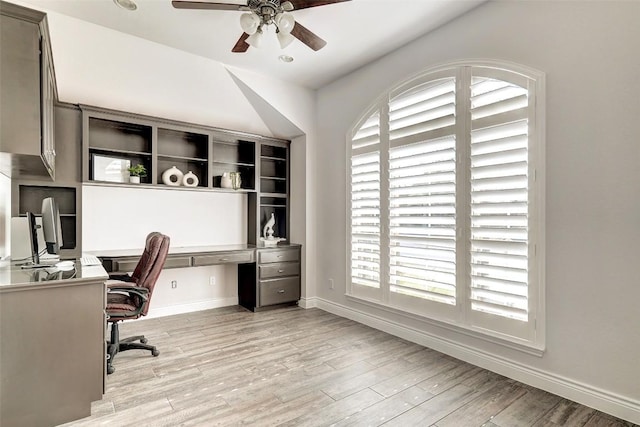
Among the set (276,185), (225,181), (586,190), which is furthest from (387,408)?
(276,185)

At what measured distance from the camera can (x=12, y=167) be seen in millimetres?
2553

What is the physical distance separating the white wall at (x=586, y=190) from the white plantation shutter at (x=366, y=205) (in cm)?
134

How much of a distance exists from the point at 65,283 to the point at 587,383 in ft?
11.5

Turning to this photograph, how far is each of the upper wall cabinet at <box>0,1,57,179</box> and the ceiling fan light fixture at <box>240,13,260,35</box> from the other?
123 centimetres

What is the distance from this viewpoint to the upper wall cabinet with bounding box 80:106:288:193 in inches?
145

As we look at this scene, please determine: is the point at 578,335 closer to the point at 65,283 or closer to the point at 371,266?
the point at 371,266

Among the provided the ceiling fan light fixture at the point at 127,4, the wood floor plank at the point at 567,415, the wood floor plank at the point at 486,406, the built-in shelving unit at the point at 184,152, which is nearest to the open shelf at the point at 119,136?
the built-in shelving unit at the point at 184,152

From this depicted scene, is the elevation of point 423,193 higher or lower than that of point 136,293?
higher

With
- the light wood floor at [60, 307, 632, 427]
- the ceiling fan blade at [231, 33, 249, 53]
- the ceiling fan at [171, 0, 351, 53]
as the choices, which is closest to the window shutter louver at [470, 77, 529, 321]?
the light wood floor at [60, 307, 632, 427]

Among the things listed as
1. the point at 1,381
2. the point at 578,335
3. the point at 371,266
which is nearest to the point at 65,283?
the point at 1,381

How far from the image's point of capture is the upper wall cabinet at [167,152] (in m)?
3.70

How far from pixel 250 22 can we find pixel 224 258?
2.67m

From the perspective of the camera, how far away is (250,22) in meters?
2.54

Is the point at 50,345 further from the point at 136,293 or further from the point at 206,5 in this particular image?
the point at 206,5
